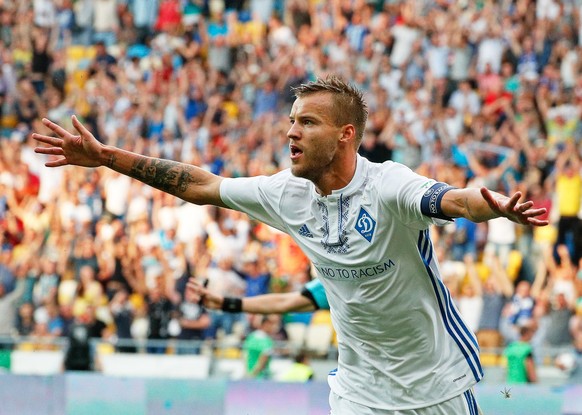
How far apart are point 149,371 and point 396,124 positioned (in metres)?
5.56

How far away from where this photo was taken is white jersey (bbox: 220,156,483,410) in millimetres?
5898

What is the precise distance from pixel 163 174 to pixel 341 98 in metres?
1.09

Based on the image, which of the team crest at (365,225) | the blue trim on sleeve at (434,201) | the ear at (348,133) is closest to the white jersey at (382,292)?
the team crest at (365,225)

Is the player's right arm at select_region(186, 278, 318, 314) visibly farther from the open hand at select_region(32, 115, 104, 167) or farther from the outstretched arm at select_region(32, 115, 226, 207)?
the open hand at select_region(32, 115, 104, 167)

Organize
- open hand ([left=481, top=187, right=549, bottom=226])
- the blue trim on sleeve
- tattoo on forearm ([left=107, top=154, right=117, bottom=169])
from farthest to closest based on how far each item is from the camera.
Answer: tattoo on forearm ([left=107, top=154, right=117, bottom=169])
the blue trim on sleeve
open hand ([left=481, top=187, right=549, bottom=226])

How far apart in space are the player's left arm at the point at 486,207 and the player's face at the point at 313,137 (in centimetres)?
86

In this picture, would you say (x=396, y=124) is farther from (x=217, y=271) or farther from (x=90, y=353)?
(x=90, y=353)

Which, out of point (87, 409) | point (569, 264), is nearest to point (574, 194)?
point (569, 264)

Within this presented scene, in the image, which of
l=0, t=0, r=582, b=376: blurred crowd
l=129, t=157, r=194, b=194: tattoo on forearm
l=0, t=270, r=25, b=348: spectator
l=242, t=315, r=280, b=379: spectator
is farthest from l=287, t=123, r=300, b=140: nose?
l=0, t=270, r=25, b=348: spectator

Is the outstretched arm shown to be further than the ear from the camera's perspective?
Yes

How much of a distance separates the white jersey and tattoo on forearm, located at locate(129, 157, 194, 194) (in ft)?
1.77

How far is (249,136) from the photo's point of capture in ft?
63.0

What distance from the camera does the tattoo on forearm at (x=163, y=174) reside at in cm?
650

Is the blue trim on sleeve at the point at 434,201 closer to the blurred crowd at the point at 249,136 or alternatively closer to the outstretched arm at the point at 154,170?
the outstretched arm at the point at 154,170
